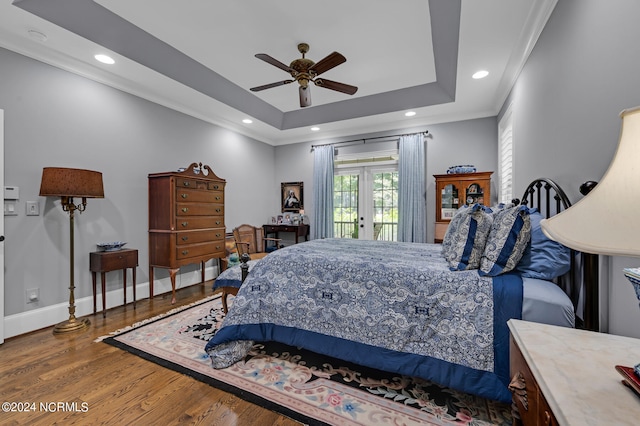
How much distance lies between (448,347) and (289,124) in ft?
15.0

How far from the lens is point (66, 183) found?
103 inches

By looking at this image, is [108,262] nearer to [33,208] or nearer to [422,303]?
[33,208]

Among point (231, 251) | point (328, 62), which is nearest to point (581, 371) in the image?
point (328, 62)

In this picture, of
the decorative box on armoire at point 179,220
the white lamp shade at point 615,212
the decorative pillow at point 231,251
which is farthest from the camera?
the decorative pillow at point 231,251

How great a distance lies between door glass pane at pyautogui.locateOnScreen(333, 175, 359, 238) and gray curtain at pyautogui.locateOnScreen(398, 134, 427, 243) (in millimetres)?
954

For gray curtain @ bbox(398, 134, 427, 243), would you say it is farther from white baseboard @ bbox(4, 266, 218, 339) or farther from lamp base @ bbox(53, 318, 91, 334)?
lamp base @ bbox(53, 318, 91, 334)

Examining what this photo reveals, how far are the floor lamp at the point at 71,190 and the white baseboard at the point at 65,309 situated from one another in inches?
6.1

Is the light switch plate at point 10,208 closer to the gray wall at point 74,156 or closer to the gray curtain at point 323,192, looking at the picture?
the gray wall at point 74,156

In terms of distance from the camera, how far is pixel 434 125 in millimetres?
4738

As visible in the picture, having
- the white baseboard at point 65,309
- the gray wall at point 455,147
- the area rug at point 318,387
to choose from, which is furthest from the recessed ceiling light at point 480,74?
the white baseboard at point 65,309

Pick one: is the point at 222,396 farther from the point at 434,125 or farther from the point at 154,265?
the point at 434,125

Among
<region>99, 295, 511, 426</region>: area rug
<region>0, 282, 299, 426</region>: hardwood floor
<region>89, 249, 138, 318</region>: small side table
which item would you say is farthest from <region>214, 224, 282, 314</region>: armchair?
<region>89, 249, 138, 318</region>: small side table

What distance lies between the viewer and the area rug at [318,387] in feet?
5.23

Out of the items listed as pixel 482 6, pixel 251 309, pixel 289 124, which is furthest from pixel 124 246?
pixel 482 6
